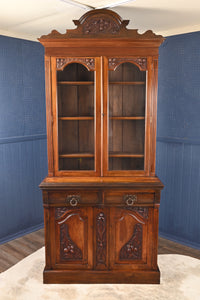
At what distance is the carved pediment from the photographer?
2.12 meters

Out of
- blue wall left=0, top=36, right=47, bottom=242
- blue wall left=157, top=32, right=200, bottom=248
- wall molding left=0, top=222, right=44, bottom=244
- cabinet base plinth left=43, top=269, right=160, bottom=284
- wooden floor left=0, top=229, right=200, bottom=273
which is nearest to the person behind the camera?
cabinet base plinth left=43, top=269, right=160, bottom=284

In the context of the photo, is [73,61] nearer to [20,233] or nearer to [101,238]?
[101,238]

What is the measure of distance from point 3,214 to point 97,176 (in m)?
1.45

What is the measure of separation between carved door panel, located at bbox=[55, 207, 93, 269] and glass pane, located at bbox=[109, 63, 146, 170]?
1.63 ft

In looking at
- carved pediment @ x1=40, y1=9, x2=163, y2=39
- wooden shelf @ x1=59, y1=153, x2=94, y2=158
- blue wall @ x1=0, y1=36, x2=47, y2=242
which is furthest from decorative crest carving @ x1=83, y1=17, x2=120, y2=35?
blue wall @ x1=0, y1=36, x2=47, y2=242

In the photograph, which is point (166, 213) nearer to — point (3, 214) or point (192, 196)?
point (192, 196)

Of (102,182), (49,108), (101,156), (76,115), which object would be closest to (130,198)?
(102,182)

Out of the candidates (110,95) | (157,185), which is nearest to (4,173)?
(110,95)

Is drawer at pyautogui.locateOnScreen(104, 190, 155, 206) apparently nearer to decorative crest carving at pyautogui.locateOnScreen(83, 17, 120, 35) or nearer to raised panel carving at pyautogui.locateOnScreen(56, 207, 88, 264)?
raised panel carving at pyautogui.locateOnScreen(56, 207, 88, 264)

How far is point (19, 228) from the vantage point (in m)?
3.30

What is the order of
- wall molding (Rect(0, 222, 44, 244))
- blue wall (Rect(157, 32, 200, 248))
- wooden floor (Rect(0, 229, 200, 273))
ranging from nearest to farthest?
1. wooden floor (Rect(0, 229, 200, 273))
2. blue wall (Rect(157, 32, 200, 248))
3. wall molding (Rect(0, 222, 44, 244))

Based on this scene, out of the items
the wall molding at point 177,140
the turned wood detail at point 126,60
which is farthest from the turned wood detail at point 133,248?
the turned wood detail at point 126,60

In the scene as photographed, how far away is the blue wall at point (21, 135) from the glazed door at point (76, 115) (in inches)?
41.2

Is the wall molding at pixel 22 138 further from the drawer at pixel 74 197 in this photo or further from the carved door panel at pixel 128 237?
the carved door panel at pixel 128 237
